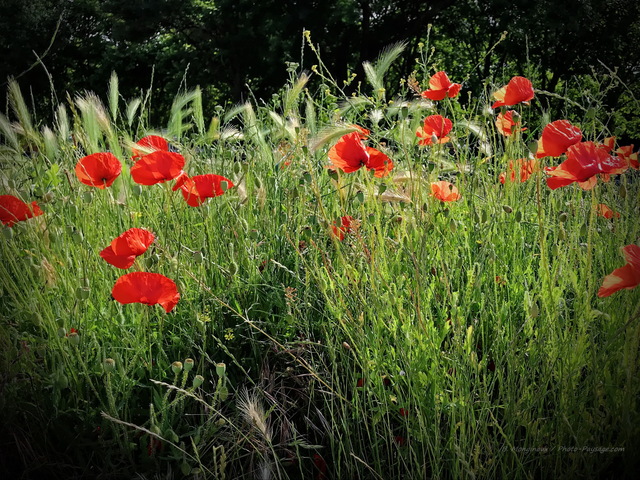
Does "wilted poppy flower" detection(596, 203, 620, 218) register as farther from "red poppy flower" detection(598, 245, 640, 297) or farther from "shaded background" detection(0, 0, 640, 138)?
"shaded background" detection(0, 0, 640, 138)

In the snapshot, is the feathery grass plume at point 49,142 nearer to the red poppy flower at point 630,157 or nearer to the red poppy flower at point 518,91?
the red poppy flower at point 518,91

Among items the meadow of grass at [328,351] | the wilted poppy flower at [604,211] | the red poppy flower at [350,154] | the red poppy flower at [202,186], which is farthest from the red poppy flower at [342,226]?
the wilted poppy flower at [604,211]

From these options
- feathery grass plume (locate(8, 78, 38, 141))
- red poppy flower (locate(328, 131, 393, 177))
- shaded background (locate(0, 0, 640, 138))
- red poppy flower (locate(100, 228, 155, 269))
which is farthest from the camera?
shaded background (locate(0, 0, 640, 138))

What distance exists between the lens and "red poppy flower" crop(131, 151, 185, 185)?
6.39ft

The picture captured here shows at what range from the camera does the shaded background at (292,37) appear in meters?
15.1

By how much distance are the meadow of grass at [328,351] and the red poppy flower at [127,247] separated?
107 mm

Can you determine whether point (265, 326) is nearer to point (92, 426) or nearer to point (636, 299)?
point (92, 426)

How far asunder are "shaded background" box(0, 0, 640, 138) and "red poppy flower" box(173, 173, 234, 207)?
11668 millimetres

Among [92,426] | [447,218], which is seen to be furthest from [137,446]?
[447,218]

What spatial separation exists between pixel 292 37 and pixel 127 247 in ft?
50.7

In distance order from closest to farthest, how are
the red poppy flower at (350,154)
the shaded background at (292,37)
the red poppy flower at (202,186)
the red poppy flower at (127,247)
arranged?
1. the red poppy flower at (127,247)
2. the red poppy flower at (350,154)
3. the red poppy flower at (202,186)
4. the shaded background at (292,37)

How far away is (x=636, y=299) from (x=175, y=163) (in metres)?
1.33

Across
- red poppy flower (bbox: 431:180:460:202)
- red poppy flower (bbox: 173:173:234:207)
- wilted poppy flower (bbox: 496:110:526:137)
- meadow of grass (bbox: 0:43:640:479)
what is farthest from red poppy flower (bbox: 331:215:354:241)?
wilted poppy flower (bbox: 496:110:526:137)

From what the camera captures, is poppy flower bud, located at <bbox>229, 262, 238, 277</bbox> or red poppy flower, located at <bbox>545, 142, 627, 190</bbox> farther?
poppy flower bud, located at <bbox>229, 262, 238, 277</bbox>
